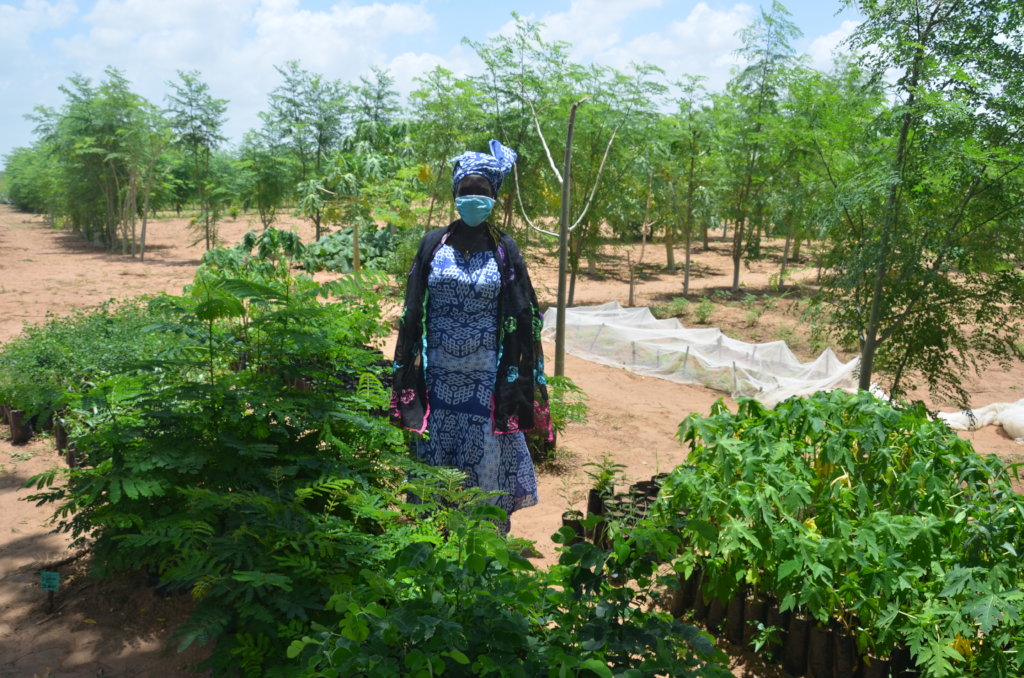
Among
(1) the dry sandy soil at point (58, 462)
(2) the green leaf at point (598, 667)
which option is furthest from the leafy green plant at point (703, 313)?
(2) the green leaf at point (598, 667)

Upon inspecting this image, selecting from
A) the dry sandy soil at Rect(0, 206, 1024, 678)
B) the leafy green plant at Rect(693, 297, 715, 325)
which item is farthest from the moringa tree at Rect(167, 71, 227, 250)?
the leafy green plant at Rect(693, 297, 715, 325)

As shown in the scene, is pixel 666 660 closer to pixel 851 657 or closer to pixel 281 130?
pixel 851 657

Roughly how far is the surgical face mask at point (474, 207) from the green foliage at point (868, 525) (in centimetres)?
131

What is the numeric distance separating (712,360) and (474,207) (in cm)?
633

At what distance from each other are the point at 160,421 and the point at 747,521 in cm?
221

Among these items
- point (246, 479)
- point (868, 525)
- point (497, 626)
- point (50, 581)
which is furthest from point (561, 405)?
point (497, 626)

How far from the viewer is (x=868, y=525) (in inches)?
98.3

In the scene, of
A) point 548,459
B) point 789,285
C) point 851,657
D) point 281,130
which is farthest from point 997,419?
point 281,130

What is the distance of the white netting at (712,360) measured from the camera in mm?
7797

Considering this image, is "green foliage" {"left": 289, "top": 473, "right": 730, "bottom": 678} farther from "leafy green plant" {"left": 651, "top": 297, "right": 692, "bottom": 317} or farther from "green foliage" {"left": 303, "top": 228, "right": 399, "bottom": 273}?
"green foliage" {"left": 303, "top": 228, "right": 399, "bottom": 273}

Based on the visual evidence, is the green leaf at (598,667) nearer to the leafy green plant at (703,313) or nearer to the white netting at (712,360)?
the white netting at (712,360)

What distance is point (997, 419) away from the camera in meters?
7.17

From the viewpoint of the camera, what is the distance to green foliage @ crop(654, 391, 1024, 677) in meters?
2.27

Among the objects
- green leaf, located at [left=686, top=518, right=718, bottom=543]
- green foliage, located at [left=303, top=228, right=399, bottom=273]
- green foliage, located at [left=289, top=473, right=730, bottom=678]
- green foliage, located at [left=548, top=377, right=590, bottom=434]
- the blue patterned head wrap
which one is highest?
the blue patterned head wrap
